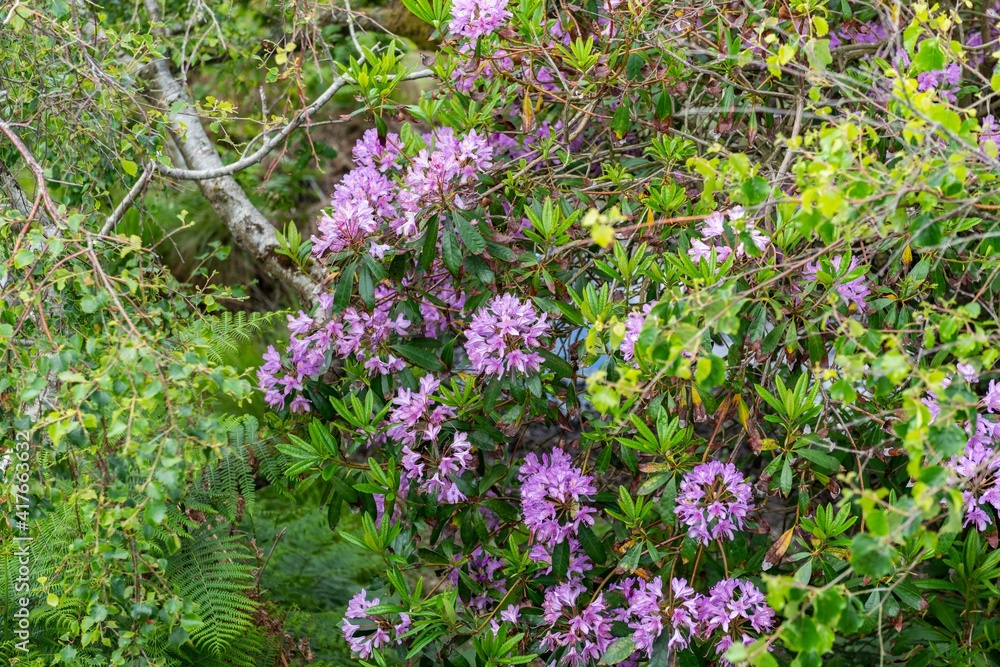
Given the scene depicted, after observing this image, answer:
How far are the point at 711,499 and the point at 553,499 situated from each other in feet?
1.22

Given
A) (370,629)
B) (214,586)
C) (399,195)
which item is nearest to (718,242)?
(399,195)

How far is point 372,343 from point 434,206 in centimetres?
40

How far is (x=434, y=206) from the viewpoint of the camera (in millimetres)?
2213

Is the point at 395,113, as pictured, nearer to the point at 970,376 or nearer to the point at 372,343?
the point at 372,343

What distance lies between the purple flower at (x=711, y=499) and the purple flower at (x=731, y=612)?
0.12m

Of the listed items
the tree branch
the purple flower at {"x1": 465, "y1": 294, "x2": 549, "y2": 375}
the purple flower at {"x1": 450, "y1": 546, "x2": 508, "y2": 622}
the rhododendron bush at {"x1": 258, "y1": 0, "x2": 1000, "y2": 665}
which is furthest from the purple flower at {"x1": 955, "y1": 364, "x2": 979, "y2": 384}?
the tree branch

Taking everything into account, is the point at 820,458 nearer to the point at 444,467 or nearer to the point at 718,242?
the point at 718,242

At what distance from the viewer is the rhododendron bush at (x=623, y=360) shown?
192cm

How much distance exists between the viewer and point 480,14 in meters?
2.29

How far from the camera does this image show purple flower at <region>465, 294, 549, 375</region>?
2.03 metres

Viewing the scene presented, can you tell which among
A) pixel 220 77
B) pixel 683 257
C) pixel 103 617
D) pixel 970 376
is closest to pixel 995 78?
pixel 970 376

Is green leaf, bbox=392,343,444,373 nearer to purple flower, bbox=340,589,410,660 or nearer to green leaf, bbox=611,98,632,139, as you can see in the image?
purple flower, bbox=340,589,410,660

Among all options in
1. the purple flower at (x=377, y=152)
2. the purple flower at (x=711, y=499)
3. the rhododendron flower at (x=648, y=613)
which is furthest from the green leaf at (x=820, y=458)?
the purple flower at (x=377, y=152)

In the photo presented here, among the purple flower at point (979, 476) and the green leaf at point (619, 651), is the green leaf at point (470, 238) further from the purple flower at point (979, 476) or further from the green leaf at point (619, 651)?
the purple flower at point (979, 476)
